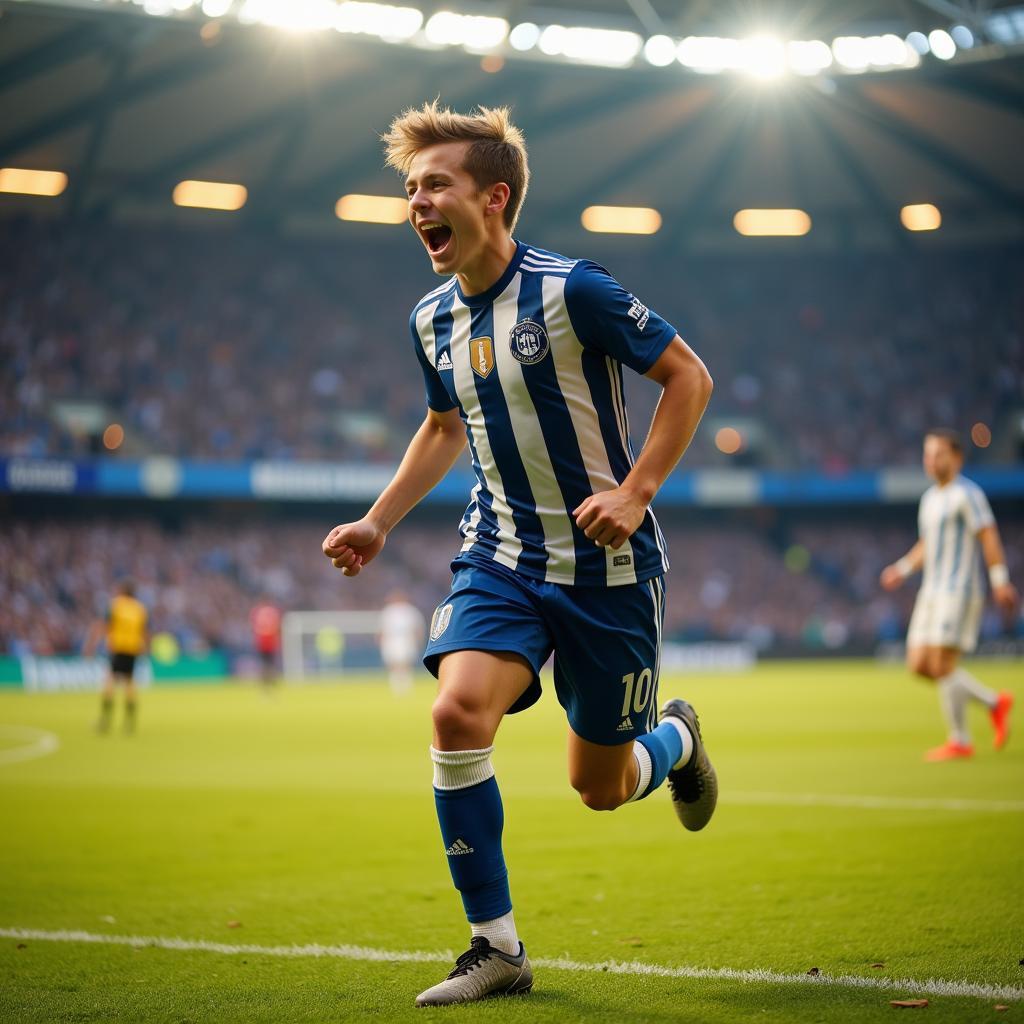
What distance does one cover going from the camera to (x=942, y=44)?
33.8m

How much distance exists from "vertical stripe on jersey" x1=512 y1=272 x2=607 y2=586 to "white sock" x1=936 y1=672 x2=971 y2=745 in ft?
23.5

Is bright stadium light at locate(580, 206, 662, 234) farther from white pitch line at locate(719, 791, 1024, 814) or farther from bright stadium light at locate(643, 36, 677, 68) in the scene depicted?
white pitch line at locate(719, 791, 1024, 814)

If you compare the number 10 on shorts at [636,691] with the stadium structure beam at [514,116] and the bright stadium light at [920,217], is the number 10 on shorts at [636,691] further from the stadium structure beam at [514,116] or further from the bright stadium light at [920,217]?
the bright stadium light at [920,217]

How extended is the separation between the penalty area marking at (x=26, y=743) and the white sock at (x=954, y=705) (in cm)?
809

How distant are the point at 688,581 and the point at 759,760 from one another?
3130 cm

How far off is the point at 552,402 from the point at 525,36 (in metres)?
32.7

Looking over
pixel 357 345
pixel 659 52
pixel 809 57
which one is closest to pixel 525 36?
pixel 659 52

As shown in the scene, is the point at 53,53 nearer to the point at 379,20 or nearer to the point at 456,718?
the point at 379,20

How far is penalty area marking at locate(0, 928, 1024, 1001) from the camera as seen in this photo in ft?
12.4

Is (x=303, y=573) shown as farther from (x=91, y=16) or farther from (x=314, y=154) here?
(x=91, y=16)

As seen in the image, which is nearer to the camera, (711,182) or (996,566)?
(996,566)

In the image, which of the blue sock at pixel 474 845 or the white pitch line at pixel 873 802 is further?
the white pitch line at pixel 873 802

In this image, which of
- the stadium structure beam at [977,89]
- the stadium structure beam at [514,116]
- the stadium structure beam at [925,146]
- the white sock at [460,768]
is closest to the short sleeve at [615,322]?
the white sock at [460,768]

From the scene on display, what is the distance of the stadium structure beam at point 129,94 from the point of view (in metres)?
32.6
